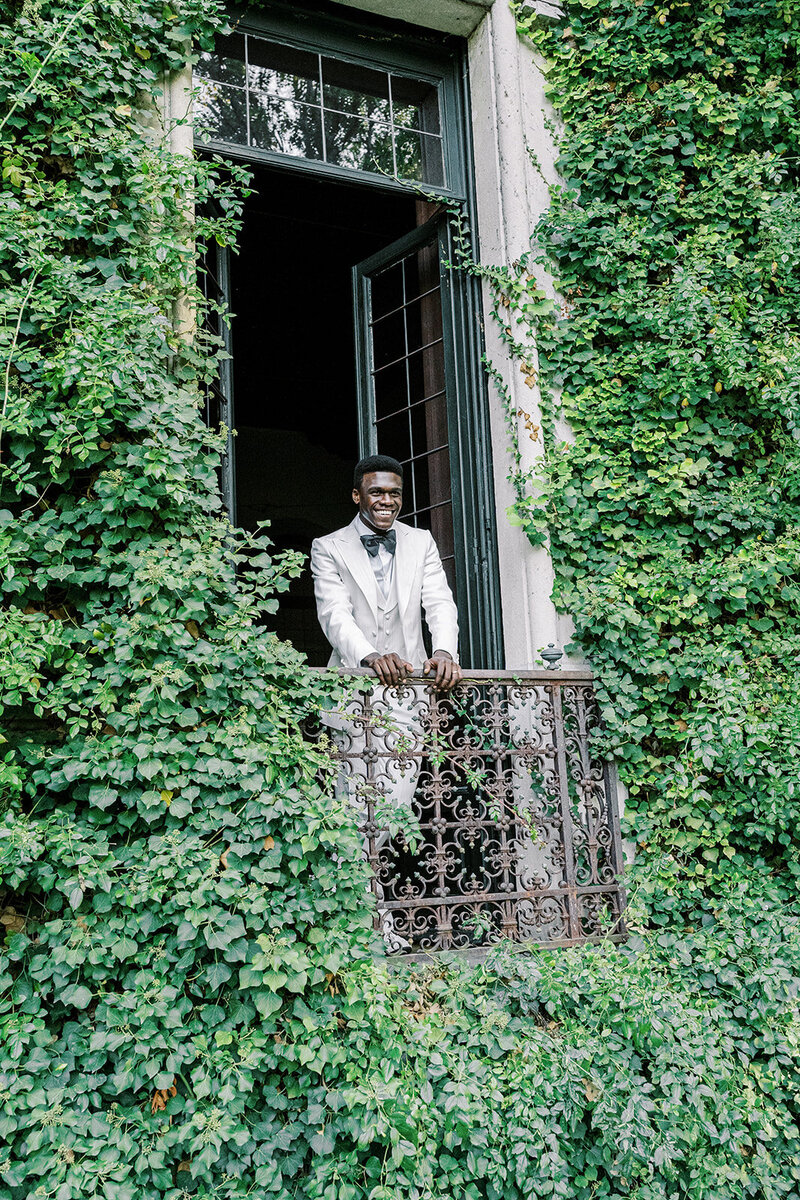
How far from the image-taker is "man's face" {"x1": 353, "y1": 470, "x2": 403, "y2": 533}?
5.50 meters

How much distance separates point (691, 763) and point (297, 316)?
767 centimetres

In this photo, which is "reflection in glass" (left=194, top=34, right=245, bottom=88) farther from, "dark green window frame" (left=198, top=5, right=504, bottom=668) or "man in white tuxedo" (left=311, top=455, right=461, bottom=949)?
"man in white tuxedo" (left=311, top=455, right=461, bottom=949)

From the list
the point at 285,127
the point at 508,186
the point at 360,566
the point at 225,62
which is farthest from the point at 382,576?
the point at 225,62

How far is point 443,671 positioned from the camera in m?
4.96

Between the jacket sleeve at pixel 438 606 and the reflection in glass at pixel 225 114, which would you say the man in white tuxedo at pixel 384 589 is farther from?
the reflection in glass at pixel 225 114

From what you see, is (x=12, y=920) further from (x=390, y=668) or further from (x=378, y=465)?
(x=378, y=465)

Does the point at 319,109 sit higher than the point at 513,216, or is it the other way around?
the point at 319,109

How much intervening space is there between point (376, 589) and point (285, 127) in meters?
2.97

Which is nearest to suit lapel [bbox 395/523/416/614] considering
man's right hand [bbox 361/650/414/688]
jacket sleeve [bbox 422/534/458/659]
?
jacket sleeve [bbox 422/534/458/659]

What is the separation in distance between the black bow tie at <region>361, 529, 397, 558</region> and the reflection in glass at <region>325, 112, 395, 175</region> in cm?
247

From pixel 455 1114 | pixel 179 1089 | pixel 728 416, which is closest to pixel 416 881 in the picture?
pixel 455 1114

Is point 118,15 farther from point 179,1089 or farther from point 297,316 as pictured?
point 297,316

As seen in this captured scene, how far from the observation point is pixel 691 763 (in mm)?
5617

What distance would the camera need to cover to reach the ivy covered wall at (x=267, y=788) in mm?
3789
